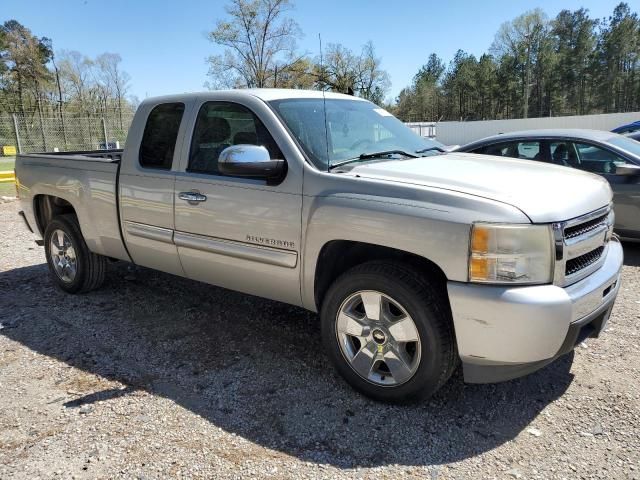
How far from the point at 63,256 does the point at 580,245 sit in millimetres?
4702

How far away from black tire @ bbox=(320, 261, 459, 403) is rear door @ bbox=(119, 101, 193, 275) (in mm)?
1657

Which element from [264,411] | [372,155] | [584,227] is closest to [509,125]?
[372,155]

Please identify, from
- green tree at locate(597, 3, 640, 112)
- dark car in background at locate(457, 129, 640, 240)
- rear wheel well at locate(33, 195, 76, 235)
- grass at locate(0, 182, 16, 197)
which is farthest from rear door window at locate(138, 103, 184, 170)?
green tree at locate(597, 3, 640, 112)

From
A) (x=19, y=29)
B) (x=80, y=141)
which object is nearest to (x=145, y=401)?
(x=80, y=141)

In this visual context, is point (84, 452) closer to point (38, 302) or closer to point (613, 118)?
point (38, 302)

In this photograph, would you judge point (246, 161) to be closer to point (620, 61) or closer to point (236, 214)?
point (236, 214)

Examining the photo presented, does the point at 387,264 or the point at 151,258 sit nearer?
the point at 387,264

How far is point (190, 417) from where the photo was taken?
3002 mm

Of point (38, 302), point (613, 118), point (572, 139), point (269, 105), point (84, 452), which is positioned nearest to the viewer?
point (84, 452)

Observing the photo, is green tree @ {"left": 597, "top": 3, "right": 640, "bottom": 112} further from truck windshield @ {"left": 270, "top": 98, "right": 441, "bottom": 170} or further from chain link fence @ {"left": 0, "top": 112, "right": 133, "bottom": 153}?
truck windshield @ {"left": 270, "top": 98, "right": 441, "bottom": 170}

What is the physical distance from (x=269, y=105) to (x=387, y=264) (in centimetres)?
145

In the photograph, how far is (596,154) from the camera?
6.20 meters

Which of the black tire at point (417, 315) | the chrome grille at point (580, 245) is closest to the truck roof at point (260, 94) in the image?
the black tire at point (417, 315)

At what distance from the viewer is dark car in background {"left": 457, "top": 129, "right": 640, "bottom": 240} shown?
19.3ft
